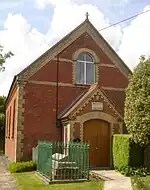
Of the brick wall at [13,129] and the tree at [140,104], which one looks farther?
the brick wall at [13,129]

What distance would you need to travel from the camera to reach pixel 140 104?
18.2m

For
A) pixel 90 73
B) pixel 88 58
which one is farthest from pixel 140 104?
pixel 88 58

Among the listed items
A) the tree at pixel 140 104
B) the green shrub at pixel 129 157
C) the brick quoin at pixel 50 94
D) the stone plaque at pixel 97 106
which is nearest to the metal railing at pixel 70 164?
the green shrub at pixel 129 157

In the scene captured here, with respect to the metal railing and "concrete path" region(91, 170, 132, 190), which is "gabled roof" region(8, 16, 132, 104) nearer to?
the metal railing

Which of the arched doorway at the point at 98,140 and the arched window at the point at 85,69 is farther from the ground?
the arched window at the point at 85,69

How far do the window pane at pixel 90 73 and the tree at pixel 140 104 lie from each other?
19.9 ft

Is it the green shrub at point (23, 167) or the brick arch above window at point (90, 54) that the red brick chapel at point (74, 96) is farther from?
the green shrub at point (23, 167)

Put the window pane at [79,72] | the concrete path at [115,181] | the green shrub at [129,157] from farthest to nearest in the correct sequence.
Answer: the window pane at [79,72], the green shrub at [129,157], the concrete path at [115,181]

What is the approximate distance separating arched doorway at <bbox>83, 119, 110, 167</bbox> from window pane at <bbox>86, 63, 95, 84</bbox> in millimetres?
3825

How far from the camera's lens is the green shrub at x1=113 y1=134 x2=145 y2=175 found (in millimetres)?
18000

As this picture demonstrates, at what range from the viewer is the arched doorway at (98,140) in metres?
22.4

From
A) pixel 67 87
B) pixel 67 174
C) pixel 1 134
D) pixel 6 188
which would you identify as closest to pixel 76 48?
pixel 67 87

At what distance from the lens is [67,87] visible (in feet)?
80.4

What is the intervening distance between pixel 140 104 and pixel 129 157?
9.39 feet
